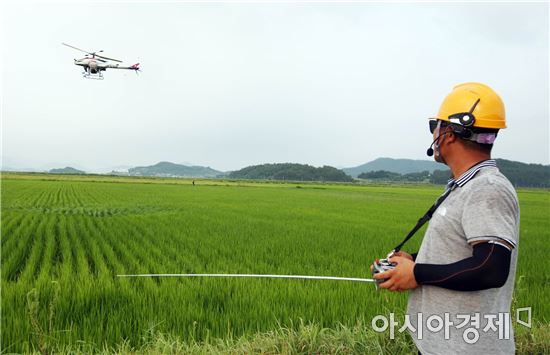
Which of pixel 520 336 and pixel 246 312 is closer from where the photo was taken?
pixel 520 336

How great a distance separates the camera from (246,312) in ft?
11.6

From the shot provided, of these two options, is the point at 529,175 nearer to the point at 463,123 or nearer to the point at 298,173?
the point at 298,173

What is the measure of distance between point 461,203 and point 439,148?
0.32 meters

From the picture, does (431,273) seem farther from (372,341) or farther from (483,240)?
(372,341)

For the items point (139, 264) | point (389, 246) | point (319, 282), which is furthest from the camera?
point (389, 246)

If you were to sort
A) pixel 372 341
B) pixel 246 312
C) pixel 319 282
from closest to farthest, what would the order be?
1. pixel 372 341
2. pixel 246 312
3. pixel 319 282

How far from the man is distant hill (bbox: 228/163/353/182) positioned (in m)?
98.6

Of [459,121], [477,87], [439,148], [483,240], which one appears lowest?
[483,240]

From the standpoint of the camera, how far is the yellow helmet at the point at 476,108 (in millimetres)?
1471

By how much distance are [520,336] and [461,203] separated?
224 centimetres

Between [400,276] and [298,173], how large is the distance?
100 m

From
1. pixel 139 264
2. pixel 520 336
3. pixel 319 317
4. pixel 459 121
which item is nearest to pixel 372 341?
pixel 319 317

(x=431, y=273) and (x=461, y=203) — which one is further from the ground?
(x=461, y=203)

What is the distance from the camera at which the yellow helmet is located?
147 cm
